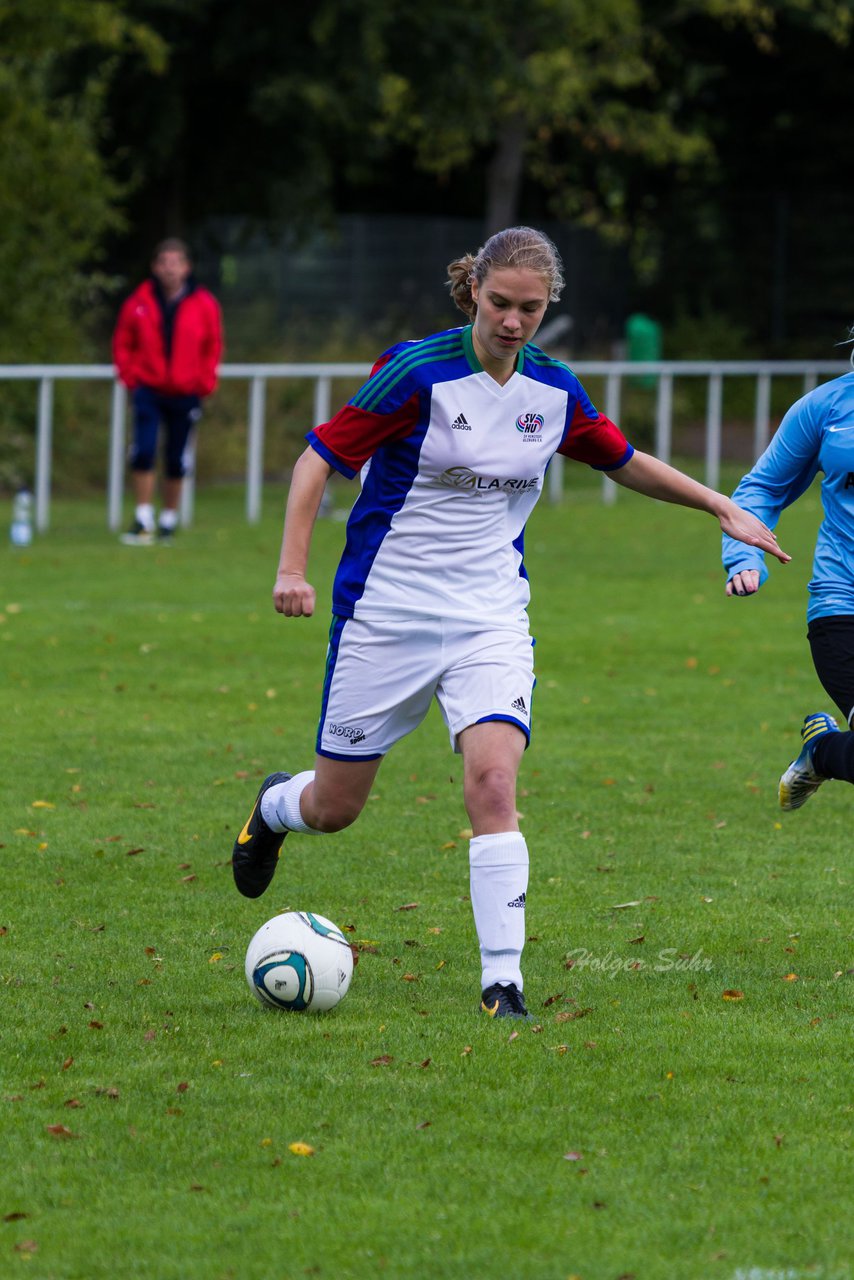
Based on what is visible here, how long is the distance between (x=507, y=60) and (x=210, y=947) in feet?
72.5

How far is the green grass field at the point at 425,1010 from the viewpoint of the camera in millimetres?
3934

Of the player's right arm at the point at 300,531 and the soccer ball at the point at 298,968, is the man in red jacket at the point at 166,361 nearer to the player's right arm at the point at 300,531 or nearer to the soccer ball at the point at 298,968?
the player's right arm at the point at 300,531

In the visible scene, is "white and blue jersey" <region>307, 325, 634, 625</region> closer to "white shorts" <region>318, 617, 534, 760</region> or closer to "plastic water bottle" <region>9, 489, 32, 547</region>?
"white shorts" <region>318, 617, 534, 760</region>

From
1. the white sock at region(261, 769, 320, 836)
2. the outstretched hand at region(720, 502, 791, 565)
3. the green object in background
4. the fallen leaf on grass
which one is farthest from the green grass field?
the green object in background

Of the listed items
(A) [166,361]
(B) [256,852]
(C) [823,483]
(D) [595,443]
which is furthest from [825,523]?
(A) [166,361]

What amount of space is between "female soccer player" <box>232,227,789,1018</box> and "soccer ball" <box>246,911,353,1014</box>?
16.3 inches

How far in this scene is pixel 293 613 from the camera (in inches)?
205

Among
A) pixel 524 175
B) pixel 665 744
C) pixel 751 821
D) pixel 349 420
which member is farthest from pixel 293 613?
pixel 524 175

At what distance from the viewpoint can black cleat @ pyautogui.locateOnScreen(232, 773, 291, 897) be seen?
246 inches

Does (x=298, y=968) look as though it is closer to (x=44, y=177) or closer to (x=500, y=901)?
(x=500, y=901)

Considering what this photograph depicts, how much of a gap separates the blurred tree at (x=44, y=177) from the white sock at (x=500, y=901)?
59.7 feet

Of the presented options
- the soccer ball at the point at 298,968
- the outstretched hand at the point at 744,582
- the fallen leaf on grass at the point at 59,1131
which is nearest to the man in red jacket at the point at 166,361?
the outstretched hand at the point at 744,582

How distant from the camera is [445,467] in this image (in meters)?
5.46

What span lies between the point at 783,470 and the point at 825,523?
217 millimetres
